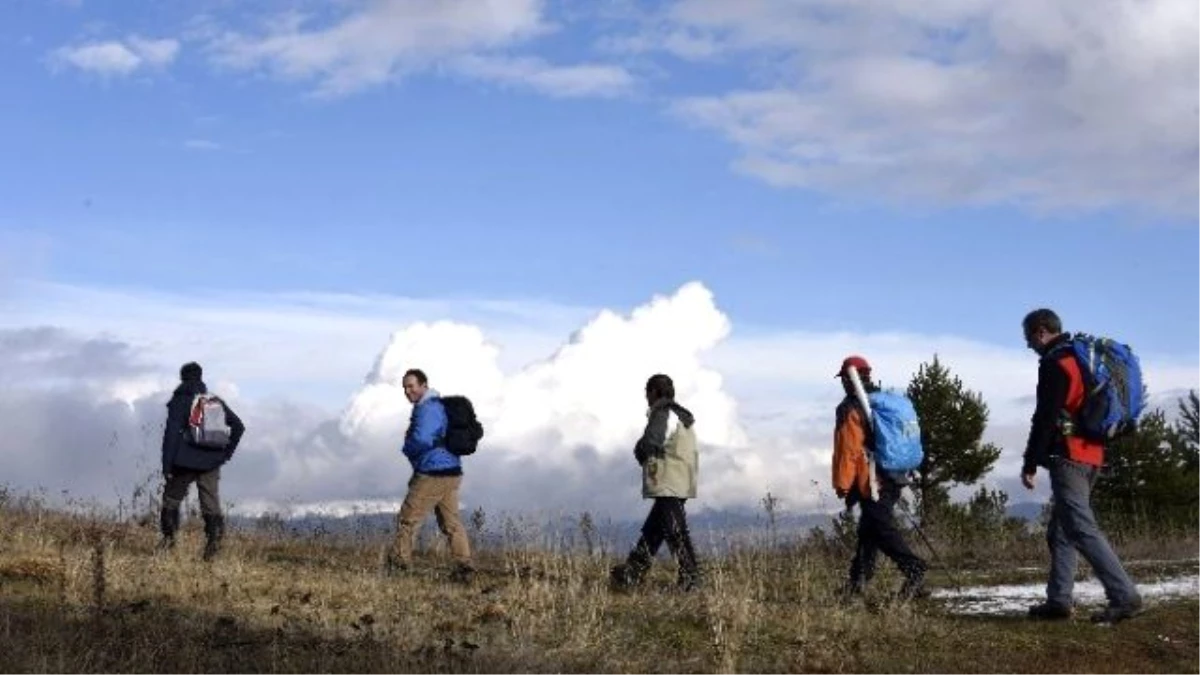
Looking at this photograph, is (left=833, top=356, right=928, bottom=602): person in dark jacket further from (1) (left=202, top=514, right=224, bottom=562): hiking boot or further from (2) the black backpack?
(1) (left=202, top=514, right=224, bottom=562): hiking boot

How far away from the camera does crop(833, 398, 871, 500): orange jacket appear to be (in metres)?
10.0

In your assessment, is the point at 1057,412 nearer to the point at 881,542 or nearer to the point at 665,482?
the point at 881,542

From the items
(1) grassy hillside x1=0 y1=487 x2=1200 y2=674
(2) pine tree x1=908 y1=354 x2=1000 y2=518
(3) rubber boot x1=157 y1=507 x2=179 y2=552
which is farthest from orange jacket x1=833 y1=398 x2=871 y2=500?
(2) pine tree x1=908 y1=354 x2=1000 y2=518

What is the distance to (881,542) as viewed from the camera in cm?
998

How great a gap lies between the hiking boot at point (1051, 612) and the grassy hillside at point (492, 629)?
3.9 inches

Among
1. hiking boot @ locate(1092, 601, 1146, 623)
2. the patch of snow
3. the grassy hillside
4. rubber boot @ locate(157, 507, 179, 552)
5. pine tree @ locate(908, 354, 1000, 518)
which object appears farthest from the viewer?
pine tree @ locate(908, 354, 1000, 518)

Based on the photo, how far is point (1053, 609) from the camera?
888cm

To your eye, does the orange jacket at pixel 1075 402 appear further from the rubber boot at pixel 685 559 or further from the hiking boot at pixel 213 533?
the hiking boot at pixel 213 533

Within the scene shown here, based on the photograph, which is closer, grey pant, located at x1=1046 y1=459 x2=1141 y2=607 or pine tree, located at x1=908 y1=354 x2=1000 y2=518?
grey pant, located at x1=1046 y1=459 x2=1141 y2=607

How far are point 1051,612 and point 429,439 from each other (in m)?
5.42

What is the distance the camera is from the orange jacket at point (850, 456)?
1000 cm

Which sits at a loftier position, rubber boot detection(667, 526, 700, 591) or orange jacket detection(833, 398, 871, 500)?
orange jacket detection(833, 398, 871, 500)

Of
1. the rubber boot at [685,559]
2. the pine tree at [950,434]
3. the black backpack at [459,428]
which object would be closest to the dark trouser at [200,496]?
the black backpack at [459,428]

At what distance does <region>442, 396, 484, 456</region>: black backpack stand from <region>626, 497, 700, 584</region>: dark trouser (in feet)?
6.46
